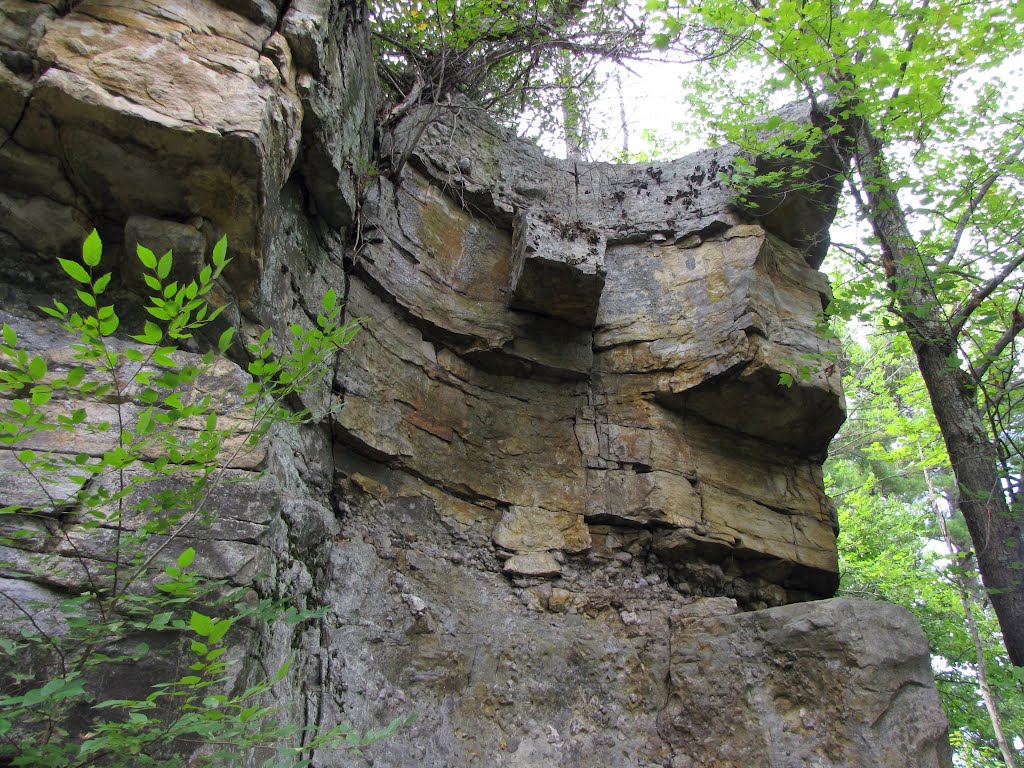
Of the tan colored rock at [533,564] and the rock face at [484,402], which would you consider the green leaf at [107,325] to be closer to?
the rock face at [484,402]

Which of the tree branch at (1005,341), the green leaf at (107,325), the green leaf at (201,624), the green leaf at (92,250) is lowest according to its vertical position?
the green leaf at (201,624)

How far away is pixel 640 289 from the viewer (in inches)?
236

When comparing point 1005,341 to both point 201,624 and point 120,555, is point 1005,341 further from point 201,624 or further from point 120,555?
point 120,555

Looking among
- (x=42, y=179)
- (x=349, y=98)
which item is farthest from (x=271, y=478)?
(x=349, y=98)

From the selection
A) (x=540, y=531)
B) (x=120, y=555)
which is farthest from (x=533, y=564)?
(x=120, y=555)

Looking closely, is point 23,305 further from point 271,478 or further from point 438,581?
point 438,581

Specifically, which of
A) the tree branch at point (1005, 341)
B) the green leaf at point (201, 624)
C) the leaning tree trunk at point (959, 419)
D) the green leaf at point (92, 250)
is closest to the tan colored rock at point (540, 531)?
the leaning tree trunk at point (959, 419)

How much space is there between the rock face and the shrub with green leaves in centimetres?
10

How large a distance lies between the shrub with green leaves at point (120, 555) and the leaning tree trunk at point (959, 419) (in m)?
4.17

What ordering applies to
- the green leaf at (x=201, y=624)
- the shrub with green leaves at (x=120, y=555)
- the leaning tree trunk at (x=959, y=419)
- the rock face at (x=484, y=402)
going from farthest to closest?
the leaning tree trunk at (x=959, y=419) < the rock face at (x=484, y=402) < the shrub with green leaves at (x=120, y=555) < the green leaf at (x=201, y=624)

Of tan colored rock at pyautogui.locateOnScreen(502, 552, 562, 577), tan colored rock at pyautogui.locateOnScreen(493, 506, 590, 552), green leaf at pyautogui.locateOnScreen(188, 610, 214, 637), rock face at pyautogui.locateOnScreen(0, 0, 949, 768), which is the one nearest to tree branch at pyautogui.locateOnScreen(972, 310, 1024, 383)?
rock face at pyautogui.locateOnScreen(0, 0, 949, 768)

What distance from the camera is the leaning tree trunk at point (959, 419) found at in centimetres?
439

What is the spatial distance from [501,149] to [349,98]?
82.3 inches

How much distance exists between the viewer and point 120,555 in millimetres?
2447
